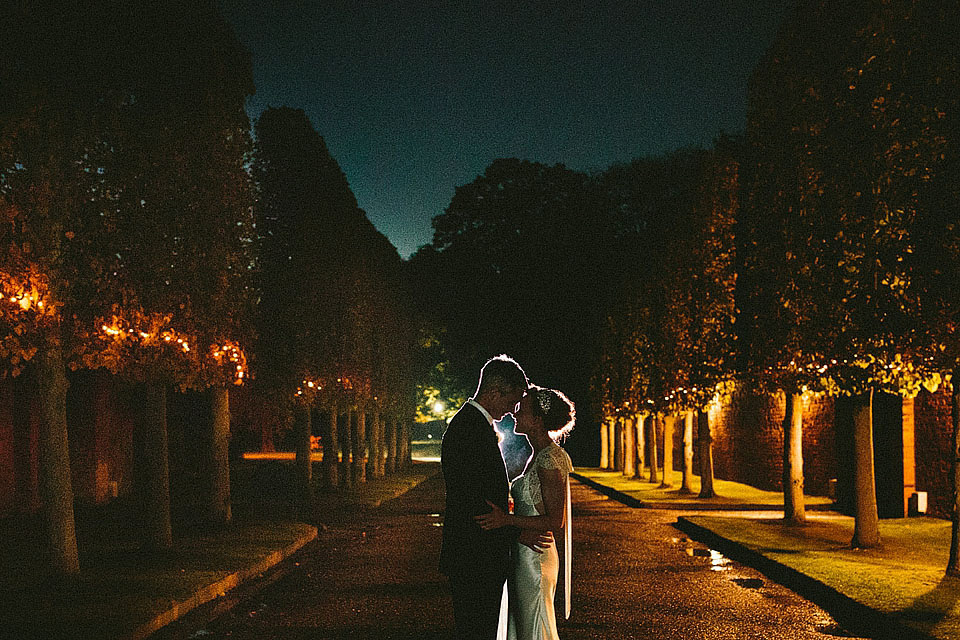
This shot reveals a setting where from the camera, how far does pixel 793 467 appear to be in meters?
20.4

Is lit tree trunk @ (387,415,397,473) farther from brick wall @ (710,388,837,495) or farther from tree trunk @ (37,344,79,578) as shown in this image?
tree trunk @ (37,344,79,578)

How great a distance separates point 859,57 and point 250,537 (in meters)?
12.3

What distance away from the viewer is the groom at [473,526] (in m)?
5.79

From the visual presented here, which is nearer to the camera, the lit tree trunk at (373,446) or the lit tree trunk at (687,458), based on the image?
the lit tree trunk at (687,458)

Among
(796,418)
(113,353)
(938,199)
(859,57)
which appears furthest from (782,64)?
(113,353)

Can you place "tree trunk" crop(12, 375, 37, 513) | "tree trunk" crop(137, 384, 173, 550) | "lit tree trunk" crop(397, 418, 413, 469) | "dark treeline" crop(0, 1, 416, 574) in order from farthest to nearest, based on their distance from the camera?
1. "lit tree trunk" crop(397, 418, 413, 469)
2. "tree trunk" crop(12, 375, 37, 513)
3. "tree trunk" crop(137, 384, 173, 550)
4. "dark treeline" crop(0, 1, 416, 574)

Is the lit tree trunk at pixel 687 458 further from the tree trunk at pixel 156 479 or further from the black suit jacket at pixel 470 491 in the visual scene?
the black suit jacket at pixel 470 491

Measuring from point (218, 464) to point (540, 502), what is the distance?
14511mm

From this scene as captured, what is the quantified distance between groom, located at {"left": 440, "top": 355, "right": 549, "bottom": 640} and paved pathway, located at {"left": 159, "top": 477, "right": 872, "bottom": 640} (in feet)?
12.8

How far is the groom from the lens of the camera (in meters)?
5.79

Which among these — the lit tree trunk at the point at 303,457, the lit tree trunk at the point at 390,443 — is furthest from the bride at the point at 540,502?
the lit tree trunk at the point at 390,443

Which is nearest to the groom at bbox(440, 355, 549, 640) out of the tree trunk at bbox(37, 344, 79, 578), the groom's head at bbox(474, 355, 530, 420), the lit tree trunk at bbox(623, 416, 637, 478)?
the groom's head at bbox(474, 355, 530, 420)

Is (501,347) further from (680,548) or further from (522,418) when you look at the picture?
(522,418)

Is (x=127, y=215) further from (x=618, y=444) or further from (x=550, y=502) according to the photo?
(x=618, y=444)
